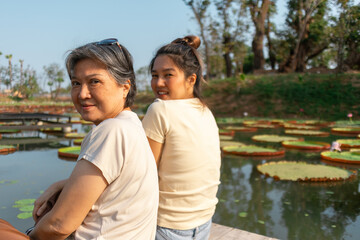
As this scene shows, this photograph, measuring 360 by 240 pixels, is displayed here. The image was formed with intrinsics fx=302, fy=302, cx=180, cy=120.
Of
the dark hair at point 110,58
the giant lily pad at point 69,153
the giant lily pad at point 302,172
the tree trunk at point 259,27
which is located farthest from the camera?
the tree trunk at point 259,27

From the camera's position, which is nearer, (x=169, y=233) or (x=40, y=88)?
(x=169, y=233)

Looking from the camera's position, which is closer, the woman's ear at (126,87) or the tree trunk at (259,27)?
the woman's ear at (126,87)

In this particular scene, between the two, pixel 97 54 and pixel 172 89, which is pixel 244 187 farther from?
pixel 97 54

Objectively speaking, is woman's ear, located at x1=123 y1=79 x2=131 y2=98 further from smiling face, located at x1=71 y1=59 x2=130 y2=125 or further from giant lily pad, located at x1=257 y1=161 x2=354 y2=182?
giant lily pad, located at x1=257 y1=161 x2=354 y2=182

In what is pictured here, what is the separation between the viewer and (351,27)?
1554 cm

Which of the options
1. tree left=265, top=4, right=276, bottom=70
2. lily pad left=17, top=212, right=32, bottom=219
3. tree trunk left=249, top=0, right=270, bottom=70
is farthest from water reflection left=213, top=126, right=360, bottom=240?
tree left=265, top=4, right=276, bottom=70

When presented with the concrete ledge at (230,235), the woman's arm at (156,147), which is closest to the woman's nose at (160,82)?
the woman's arm at (156,147)

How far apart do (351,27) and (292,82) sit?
3.94m

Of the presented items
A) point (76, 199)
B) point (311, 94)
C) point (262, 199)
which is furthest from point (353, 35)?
point (76, 199)

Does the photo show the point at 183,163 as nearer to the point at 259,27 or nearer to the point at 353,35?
the point at 353,35

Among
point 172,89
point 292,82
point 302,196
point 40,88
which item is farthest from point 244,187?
point 40,88

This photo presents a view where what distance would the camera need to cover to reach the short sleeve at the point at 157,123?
1.21 metres

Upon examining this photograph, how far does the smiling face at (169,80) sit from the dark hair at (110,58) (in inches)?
14.4

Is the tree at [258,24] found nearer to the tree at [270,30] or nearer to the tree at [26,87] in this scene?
the tree at [270,30]
